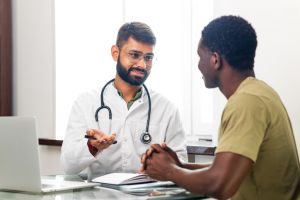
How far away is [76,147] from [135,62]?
1.62ft

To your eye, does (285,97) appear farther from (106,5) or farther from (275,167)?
(106,5)

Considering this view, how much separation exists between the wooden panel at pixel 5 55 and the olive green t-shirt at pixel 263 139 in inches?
109

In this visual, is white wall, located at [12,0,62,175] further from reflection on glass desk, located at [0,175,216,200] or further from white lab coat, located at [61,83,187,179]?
reflection on glass desk, located at [0,175,216,200]

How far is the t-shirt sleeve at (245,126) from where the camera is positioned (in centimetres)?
141

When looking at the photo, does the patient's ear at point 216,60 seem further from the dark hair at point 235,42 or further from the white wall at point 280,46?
the white wall at point 280,46

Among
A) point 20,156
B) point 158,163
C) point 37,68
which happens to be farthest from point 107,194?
point 37,68

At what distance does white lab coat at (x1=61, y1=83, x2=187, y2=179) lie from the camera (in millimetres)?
2262

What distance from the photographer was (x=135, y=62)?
7.67 ft

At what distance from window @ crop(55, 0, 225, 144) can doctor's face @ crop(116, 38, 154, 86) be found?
1.50 ft

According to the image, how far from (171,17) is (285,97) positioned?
1121 millimetres

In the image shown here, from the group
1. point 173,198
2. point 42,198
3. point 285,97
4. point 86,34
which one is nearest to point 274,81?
point 285,97

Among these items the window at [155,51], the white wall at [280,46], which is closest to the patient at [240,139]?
the white wall at [280,46]

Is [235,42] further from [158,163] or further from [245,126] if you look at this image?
[158,163]

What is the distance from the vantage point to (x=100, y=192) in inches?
65.8
